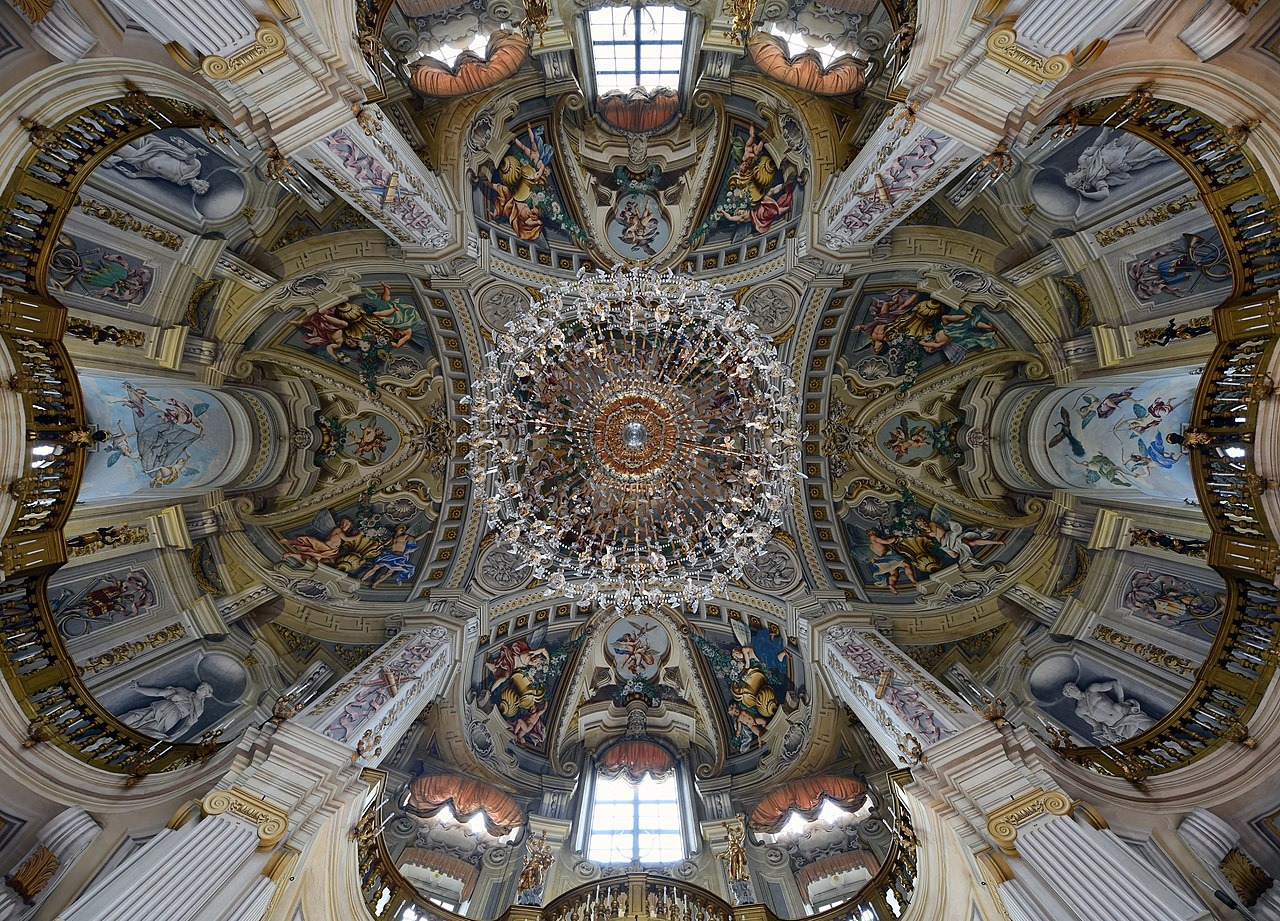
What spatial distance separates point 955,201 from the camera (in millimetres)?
10055

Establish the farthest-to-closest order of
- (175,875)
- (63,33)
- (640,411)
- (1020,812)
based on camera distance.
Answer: (640,411) → (1020,812) → (63,33) → (175,875)

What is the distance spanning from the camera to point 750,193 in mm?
13461

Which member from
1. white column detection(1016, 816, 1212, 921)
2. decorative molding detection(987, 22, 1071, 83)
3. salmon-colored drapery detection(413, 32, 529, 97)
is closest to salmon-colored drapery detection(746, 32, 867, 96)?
decorative molding detection(987, 22, 1071, 83)

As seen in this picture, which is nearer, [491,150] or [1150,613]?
[1150,613]

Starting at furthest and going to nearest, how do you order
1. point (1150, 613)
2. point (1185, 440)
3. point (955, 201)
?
point (1150, 613)
point (955, 201)
point (1185, 440)

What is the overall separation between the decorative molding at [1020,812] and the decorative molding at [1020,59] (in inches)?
343

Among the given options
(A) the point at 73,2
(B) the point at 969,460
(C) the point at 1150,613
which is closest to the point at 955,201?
(B) the point at 969,460

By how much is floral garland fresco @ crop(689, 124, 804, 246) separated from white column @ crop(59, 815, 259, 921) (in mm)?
12918

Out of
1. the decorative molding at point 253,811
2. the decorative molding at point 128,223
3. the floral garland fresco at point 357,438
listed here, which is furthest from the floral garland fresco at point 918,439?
the decorative molding at point 128,223

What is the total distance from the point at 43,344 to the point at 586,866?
12.2 meters

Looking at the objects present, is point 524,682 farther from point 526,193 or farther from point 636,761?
point 526,193

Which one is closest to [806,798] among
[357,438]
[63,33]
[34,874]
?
[34,874]

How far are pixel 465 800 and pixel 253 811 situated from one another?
6135 mm

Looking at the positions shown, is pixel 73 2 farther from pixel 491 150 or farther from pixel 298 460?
pixel 298 460
